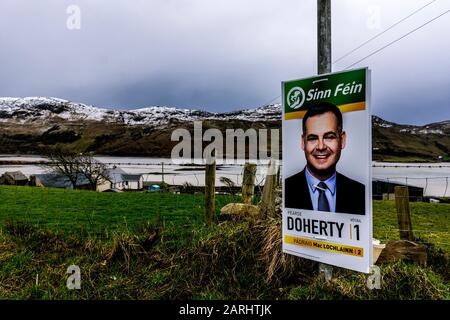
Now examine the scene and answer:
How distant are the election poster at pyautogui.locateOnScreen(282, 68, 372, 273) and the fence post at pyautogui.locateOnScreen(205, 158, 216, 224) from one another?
2560mm

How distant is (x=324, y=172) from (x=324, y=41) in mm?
1636

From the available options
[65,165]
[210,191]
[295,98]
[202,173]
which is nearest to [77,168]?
[65,165]

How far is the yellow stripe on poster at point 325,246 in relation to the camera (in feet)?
14.9

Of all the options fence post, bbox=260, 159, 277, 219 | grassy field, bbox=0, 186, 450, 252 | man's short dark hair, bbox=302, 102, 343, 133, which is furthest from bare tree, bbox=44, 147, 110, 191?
man's short dark hair, bbox=302, 102, 343, 133

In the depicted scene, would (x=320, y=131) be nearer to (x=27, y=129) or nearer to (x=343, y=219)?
(x=343, y=219)

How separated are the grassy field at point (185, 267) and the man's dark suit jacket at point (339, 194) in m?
0.91

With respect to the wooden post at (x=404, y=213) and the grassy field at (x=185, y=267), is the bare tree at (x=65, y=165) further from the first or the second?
the wooden post at (x=404, y=213)

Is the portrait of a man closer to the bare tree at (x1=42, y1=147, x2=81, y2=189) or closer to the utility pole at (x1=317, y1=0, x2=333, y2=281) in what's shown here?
the utility pole at (x1=317, y1=0, x2=333, y2=281)

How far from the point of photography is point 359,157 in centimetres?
452

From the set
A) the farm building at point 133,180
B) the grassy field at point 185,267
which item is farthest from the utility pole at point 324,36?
the farm building at point 133,180

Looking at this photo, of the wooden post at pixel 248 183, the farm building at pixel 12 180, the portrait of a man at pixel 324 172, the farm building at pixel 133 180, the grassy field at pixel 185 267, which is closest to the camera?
the portrait of a man at pixel 324 172

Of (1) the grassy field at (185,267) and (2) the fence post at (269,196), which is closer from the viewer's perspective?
(1) the grassy field at (185,267)

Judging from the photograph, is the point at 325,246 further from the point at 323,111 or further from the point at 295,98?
the point at 295,98

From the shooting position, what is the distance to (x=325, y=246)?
478 centimetres
